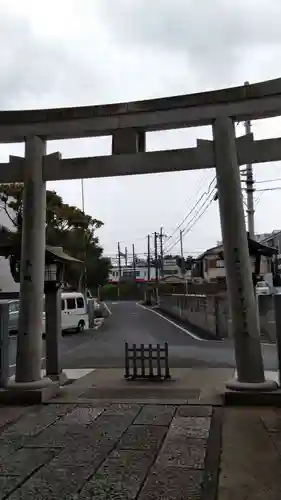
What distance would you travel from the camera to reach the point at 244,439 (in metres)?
5.40

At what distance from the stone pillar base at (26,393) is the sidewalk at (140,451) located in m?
0.33

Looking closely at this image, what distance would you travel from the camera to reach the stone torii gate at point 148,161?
7578 mm

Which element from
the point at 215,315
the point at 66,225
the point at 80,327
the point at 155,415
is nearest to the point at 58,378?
the point at 155,415

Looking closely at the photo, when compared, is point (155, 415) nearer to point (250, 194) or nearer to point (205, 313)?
point (205, 313)

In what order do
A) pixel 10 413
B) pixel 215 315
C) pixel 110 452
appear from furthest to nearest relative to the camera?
pixel 215 315
pixel 10 413
pixel 110 452

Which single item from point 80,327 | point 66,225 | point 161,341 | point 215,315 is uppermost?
point 66,225

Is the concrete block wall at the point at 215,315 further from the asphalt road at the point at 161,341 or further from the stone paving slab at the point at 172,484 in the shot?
the stone paving slab at the point at 172,484

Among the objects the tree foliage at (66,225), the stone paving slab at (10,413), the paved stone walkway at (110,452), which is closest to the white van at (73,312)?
the tree foliage at (66,225)

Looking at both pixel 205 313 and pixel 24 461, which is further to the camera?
pixel 205 313

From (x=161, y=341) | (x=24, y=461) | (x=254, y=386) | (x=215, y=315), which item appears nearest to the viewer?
(x=24, y=461)

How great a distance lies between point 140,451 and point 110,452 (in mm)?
326

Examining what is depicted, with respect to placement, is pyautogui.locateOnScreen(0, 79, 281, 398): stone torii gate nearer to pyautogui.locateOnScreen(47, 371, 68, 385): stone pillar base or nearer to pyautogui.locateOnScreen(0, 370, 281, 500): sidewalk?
pyautogui.locateOnScreen(0, 370, 281, 500): sidewalk

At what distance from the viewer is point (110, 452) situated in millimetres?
4922

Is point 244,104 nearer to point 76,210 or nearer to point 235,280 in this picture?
point 235,280
